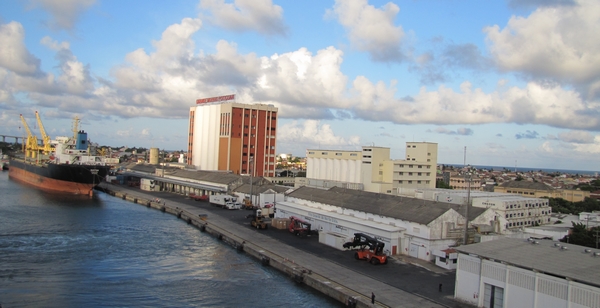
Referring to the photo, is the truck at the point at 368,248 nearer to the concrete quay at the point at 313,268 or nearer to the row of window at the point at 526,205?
the concrete quay at the point at 313,268

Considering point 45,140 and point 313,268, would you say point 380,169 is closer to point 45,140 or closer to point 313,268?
point 313,268

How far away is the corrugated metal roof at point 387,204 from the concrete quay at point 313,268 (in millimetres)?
4379

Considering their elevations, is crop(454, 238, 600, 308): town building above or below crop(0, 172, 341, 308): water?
above

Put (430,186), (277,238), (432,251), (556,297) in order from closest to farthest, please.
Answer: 1. (556,297)
2. (432,251)
3. (277,238)
4. (430,186)

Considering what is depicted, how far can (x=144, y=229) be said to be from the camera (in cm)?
2956

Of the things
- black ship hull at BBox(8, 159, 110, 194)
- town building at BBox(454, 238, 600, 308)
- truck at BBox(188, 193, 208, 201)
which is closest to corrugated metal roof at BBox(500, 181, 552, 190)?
truck at BBox(188, 193, 208, 201)

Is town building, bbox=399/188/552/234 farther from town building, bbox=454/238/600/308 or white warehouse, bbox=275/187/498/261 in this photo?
town building, bbox=454/238/600/308

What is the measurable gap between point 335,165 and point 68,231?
99.4ft

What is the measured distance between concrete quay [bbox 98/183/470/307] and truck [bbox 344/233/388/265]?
0.45 meters

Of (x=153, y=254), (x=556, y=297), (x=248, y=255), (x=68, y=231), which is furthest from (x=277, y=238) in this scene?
(x=556, y=297)

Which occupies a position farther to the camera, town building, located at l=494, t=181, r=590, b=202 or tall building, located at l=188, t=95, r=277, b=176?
tall building, located at l=188, t=95, r=277, b=176

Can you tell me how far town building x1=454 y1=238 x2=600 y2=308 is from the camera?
1208 cm

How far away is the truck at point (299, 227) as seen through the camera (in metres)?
27.1

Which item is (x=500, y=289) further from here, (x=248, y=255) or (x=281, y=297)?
(x=248, y=255)
